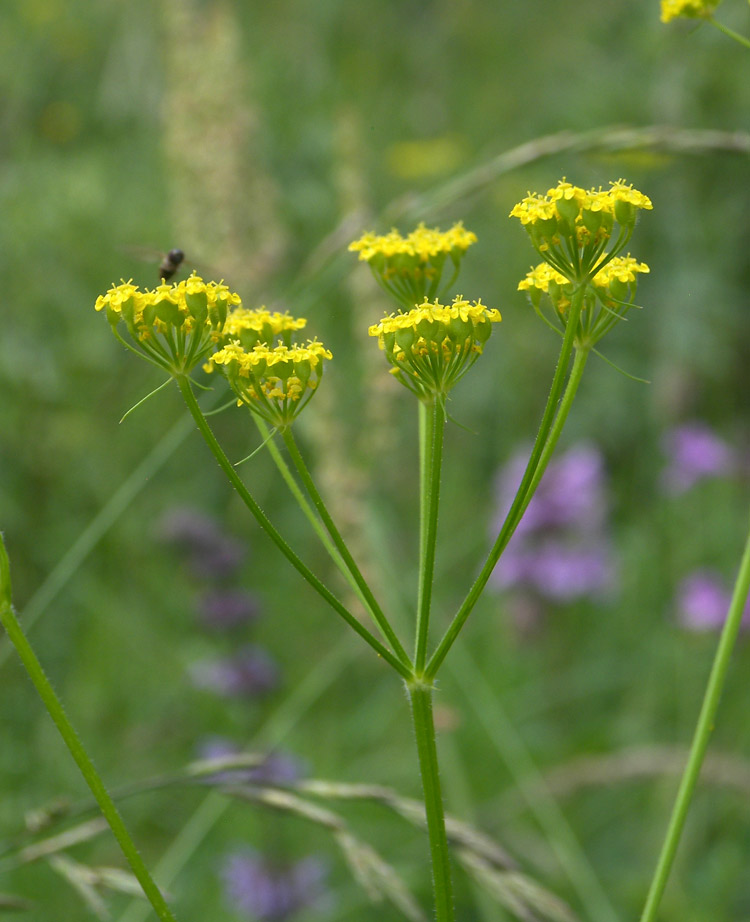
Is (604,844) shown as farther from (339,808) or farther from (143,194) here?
(143,194)

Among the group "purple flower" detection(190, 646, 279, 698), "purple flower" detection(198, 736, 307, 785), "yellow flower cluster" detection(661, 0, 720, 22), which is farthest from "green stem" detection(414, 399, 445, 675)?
"purple flower" detection(190, 646, 279, 698)

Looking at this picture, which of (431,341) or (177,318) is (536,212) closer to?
(431,341)

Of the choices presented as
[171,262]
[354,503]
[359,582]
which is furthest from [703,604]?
[359,582]

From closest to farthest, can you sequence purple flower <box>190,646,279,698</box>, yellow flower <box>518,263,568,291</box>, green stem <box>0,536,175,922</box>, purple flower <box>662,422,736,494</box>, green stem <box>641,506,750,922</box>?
green stem <box>0,536,175,922</box>
green stem <box>641,506,750,922</box>
yellow flower <box>518,263,568,291</box>
purple flower <box>190,646,279,698</box>
purple flower <box>662,422,736,494</box>

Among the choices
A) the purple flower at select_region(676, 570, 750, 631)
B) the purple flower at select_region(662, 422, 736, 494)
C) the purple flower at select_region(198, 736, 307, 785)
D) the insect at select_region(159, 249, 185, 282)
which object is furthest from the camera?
the purple flower at select_region(662, 422, 736, 494)

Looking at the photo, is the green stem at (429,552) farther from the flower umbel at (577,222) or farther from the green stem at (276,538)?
the flower umbel at (577,222)

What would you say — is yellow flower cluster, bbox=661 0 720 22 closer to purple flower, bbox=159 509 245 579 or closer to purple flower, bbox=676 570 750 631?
purple flower, bbox=159 509 245 579

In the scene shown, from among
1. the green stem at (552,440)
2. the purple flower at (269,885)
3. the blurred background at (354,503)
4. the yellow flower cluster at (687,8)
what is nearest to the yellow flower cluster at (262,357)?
the green stem at (552,440)
